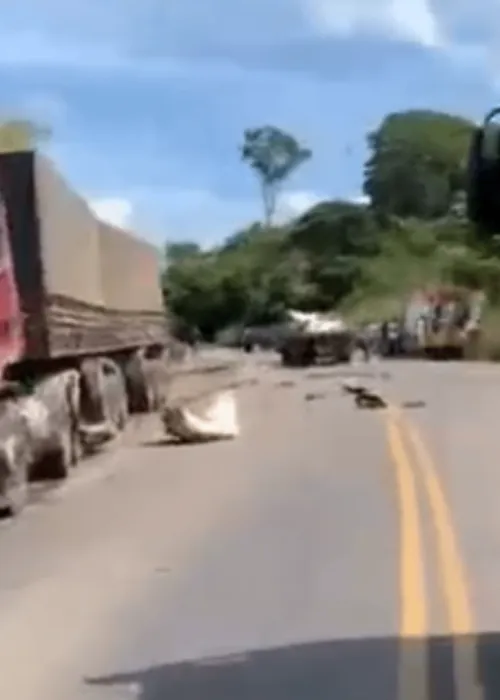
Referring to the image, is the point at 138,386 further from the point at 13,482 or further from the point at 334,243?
the point at 334,243

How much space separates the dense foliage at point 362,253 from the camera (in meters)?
111

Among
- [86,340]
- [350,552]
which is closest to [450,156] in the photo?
[86,340]

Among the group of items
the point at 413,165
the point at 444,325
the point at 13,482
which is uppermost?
the point at 413,165

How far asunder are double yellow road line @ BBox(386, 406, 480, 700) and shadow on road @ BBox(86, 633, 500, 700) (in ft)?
0.07

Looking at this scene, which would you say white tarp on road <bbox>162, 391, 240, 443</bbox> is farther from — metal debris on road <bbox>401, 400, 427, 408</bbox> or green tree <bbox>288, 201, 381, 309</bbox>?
green tree <bbox>288, 201, 381, 309</bbox>

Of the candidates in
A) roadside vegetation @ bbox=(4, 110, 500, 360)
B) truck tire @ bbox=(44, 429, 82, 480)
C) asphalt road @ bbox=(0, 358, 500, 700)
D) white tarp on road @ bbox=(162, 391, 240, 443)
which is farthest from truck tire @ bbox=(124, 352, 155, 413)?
roadside vegetation @ bbox=(4, 110, 500, 360)

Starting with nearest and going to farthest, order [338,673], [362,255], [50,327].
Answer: [338,673] → [50,327] → [362,255]

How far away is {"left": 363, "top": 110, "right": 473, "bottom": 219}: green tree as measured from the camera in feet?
442

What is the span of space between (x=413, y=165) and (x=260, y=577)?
127 metres

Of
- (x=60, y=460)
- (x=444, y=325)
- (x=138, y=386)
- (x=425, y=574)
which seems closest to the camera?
(x=425, y=574)

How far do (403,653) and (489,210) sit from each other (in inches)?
90.0

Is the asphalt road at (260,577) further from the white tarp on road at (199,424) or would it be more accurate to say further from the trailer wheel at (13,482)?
the white tarp on road at (199,424)

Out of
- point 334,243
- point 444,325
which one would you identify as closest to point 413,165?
point 334,243

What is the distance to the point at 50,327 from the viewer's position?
63.9 feet
